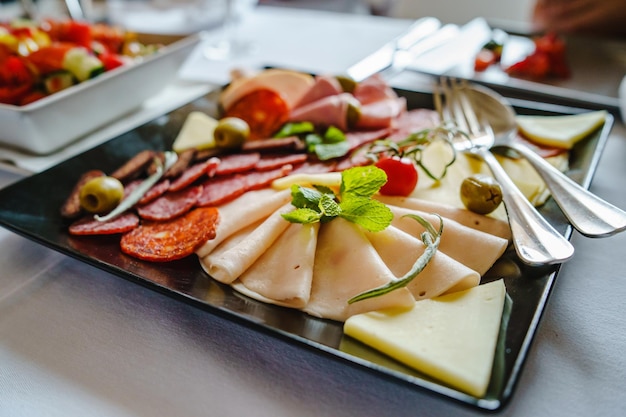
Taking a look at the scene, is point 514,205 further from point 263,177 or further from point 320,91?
point 320,91

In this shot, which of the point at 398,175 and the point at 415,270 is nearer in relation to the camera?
the point at 415,270

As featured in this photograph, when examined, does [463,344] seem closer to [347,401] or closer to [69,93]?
[347,401]

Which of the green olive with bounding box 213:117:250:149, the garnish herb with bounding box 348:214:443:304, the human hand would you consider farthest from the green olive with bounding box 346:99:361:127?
the human hand

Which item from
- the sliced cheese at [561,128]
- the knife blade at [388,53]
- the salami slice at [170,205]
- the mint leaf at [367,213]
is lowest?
the salami slice at [170,205]

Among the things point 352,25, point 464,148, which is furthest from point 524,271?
point 352,25

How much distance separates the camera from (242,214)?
1.11m

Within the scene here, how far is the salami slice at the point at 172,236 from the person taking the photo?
3.42 feet

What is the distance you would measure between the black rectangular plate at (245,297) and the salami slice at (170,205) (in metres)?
0.11

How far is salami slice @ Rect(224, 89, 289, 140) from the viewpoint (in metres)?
1.60

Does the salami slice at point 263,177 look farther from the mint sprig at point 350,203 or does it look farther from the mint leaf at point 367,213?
the mint leaf at point 367,213

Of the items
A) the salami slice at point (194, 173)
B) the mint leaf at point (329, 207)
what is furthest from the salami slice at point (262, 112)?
the mint leaf at point (329, 207)

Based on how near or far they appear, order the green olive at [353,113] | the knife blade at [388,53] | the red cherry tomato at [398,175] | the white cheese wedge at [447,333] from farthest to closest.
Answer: the knife blade at [388,53] → the green olive at [353,113] → the red cherry tomato at [398,175] → the white cheese wedge at [447,333]

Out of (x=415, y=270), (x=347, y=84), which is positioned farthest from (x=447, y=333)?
(x=347, y=84)

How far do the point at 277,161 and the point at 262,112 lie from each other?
326mm
